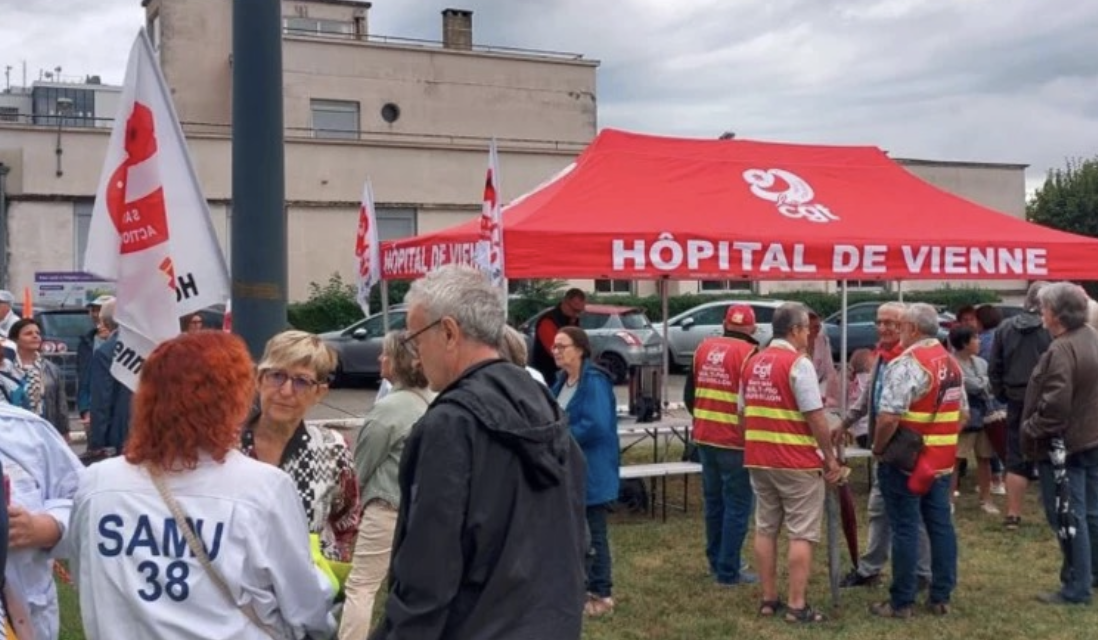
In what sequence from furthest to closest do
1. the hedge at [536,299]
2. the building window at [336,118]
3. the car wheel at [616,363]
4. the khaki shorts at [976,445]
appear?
the building window at [336,118]
the hedge at [536,299]
the car wheel at [616,363]
the khaki shorts at [976,445]

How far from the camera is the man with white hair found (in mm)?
6746

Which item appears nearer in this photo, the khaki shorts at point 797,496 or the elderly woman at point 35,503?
the elderly woman at point 35,503

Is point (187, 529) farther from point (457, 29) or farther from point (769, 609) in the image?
point (457, 29)

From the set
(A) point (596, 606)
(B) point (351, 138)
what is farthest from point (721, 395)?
(B) point (351, 138)

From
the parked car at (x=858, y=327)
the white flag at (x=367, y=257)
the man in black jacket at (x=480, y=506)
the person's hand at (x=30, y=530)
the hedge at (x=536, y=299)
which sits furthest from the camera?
the hedge at (x=536, y=299)

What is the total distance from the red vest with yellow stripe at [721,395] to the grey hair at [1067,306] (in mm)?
1856

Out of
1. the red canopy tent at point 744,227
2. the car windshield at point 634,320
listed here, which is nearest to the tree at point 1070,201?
the car windshield at point 634,320

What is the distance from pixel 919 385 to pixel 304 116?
104ft

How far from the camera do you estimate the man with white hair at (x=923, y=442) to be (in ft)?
22.1

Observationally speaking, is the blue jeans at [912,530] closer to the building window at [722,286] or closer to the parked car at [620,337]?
the parked car at [620,337]

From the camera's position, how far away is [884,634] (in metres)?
6.80

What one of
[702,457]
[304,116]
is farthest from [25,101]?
[702,457]

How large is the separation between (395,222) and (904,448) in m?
26.2

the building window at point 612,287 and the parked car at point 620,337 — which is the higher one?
the building window at point 612,287
